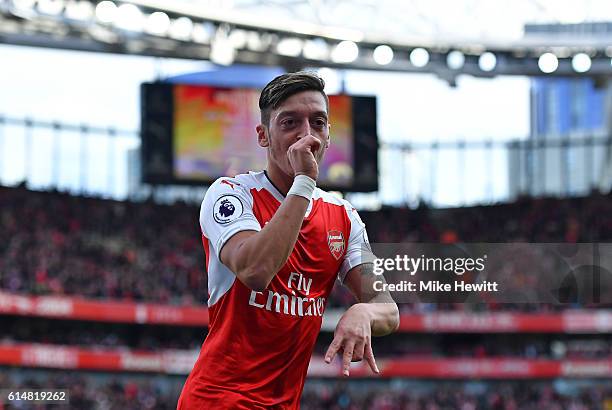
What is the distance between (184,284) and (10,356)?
5.64 meters

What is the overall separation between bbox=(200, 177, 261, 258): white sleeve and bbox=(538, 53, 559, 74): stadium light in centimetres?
2840

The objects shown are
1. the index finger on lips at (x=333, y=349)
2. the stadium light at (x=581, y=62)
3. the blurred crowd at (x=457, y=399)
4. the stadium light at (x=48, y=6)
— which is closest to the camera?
the index finger on lips at (x=333, y=349)

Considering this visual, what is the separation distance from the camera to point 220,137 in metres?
30.5

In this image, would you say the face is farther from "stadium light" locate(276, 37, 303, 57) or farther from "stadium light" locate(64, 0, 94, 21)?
"stadium light" locate(276, 37, 303, 57)

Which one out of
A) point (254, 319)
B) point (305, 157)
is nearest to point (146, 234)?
point (254, 319)

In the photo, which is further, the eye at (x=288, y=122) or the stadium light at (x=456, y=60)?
the stadium light at (x=456, y=60)

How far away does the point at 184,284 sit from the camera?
3053 cm

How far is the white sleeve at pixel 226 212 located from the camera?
324cm

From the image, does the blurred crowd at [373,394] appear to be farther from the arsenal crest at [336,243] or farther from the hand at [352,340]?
the hand at [352,340]

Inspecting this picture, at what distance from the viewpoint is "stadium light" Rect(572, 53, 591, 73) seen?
30875 mm

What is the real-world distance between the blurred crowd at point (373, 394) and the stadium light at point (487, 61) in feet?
32.3

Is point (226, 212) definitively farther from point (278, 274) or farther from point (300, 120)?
point (300, 120)
